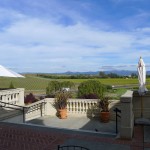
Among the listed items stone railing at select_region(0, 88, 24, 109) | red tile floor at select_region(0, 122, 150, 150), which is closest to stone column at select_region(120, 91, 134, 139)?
red tile floor at select_region(0, 122, 150, 150)

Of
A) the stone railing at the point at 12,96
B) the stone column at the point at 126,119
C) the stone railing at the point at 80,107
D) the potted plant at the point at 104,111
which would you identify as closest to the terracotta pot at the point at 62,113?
the stone railing at the point at 80,107

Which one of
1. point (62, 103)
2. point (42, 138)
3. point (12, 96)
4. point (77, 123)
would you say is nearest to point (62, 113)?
point (62, 103)

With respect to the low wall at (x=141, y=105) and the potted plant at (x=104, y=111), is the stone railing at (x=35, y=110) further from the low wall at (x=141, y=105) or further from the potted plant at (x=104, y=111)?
the low wall at (x=141, y=105)

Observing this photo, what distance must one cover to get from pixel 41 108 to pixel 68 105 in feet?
4.56

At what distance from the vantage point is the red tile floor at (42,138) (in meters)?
7.57

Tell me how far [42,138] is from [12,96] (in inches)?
211

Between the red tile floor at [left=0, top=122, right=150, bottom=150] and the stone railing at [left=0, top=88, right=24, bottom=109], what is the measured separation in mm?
2884

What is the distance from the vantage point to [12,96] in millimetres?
13258

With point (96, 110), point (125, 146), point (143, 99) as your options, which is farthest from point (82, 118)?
point (125, 146)

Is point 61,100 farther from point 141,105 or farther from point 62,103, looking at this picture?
point 141,105

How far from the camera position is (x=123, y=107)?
845cm

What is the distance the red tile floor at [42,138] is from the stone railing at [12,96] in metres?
2.88

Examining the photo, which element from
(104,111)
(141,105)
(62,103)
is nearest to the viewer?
(141,105)

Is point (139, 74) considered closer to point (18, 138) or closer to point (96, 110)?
point (96, 110)
